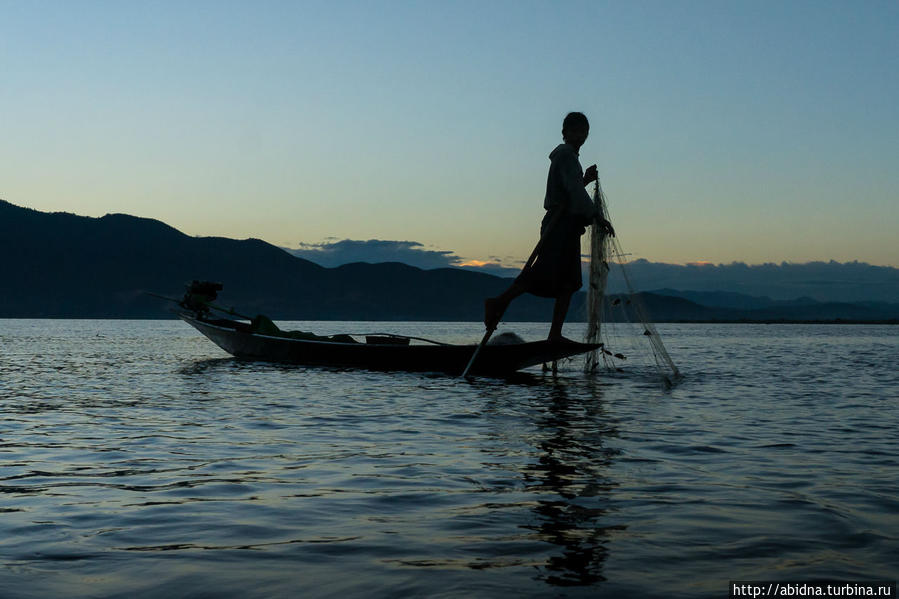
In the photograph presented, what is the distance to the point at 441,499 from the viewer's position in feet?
22.5

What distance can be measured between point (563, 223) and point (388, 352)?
9.15 metres

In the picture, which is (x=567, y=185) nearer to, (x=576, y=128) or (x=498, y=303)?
(x=576, y=128)

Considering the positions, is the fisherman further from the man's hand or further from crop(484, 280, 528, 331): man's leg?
the man's hand

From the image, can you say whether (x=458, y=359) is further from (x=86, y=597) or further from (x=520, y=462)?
(x=86, y=597)

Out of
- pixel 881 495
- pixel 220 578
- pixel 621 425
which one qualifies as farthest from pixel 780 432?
pixel 220 578

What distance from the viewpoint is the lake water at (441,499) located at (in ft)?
15.4

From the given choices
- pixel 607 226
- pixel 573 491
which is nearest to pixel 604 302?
pixel 607 226

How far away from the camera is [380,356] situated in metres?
25.2

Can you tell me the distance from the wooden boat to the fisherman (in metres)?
2.37

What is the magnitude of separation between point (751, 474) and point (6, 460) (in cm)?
798

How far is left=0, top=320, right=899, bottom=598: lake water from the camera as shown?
15.4 ft

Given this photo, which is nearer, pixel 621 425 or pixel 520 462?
pixel 520 462

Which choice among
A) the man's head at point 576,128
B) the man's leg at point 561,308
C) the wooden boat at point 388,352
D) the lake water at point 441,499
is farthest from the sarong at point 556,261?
the lake water at point 441,499

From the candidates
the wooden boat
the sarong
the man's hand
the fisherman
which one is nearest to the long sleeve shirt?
the fisherman
